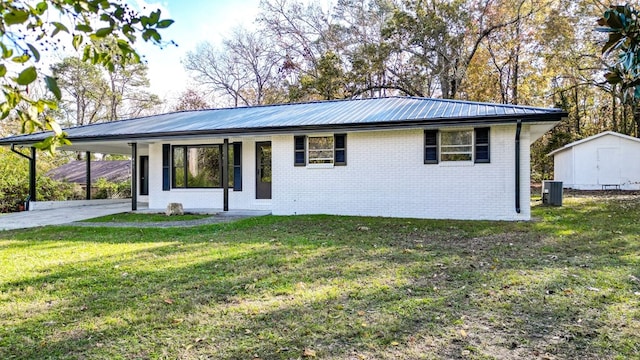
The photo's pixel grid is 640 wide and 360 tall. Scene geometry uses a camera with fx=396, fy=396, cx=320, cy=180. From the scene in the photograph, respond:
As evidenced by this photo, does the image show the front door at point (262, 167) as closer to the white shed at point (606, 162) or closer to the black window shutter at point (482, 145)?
the black window shutter at point (482, 145)

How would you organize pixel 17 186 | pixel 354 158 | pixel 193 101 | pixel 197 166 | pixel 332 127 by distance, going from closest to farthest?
pixel 332 127, pixel 354 158, pixel 197 166, pixel 17 186, pixel 193 101

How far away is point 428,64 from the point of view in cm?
2295

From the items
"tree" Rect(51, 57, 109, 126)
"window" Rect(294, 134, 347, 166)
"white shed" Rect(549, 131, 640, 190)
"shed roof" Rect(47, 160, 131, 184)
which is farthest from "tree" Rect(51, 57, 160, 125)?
"white shed" Rect(549, 131, 640, 190)

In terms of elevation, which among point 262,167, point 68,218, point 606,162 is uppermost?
point 606,162

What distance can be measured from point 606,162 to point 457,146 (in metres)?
15.6

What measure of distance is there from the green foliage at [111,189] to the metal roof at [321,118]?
4.90m

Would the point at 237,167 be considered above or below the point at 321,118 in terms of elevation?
below

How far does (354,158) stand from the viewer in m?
11.2

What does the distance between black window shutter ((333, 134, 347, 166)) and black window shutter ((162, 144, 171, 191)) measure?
5.96 m

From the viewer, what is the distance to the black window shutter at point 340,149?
11.3 metres

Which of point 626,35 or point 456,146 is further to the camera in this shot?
point 456,146

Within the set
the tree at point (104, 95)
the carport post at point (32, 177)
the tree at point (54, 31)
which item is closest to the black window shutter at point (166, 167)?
the carport post at point (32, 177)

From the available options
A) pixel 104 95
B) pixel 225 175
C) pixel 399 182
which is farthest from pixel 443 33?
pixel 104 95

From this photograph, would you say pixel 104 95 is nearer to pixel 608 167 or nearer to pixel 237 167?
pixel 237 167
